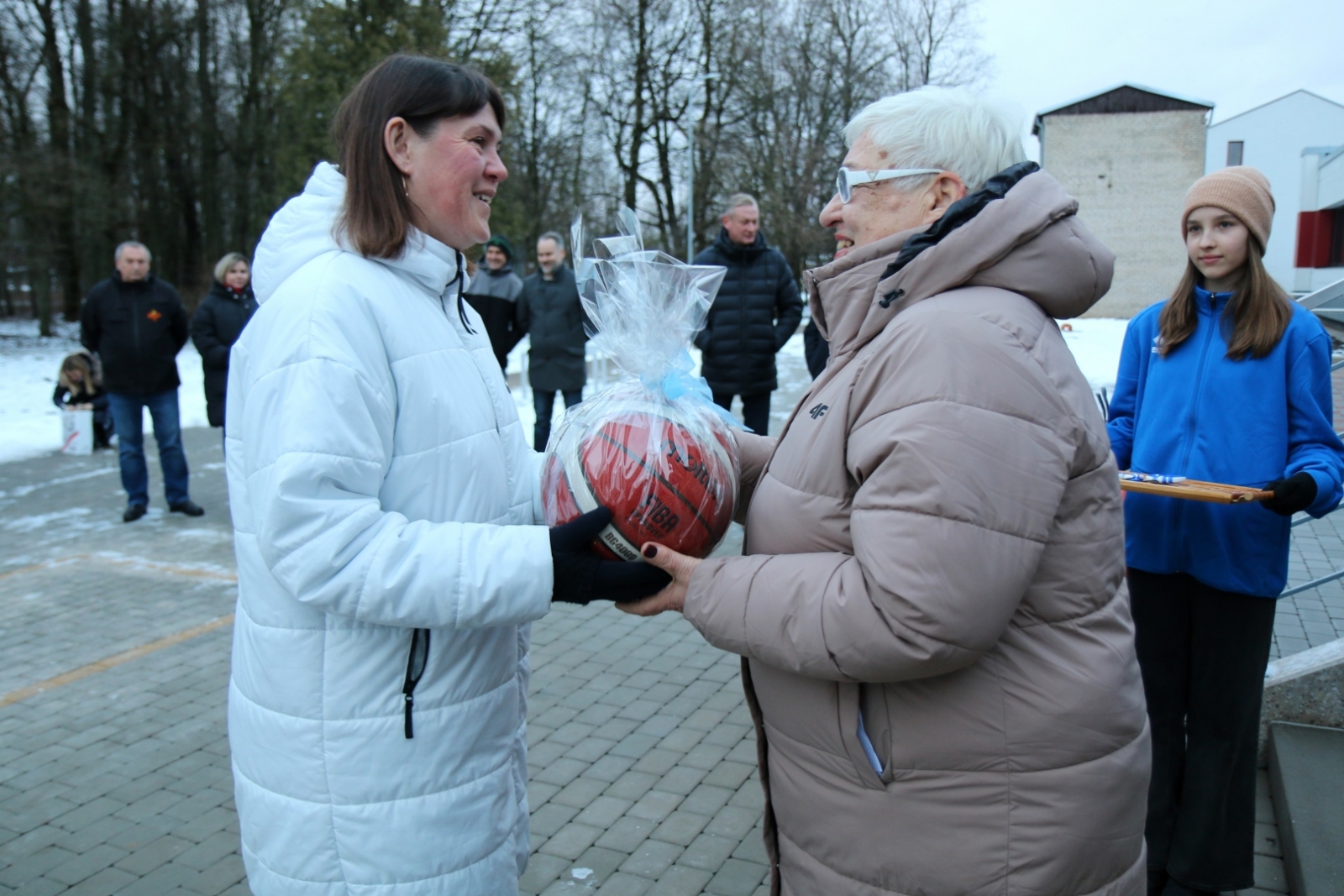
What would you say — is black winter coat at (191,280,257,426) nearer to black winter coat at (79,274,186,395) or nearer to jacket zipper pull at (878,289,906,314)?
black winter coat at (79,274,186,395)

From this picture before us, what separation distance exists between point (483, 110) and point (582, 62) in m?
34.1

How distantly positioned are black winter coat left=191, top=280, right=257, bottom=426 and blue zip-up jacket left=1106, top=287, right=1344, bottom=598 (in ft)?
23.0

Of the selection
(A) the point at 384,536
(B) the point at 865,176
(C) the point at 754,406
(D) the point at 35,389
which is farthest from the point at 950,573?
(D) the point at 35,389

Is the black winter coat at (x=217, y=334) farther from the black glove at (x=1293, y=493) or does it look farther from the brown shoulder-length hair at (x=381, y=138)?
the black glove at (x=1293, y=493)

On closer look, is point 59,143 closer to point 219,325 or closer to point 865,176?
point 219,325

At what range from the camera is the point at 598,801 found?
3766 mm

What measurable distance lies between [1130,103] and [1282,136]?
13992 mm

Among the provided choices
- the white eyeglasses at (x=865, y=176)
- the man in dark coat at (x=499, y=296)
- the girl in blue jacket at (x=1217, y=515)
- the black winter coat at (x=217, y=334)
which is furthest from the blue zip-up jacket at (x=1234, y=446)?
the man in dark coat at (x=499, y=296)

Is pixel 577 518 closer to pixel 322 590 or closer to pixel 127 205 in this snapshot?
pixel 322 590

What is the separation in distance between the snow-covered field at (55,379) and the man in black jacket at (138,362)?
9.67ft

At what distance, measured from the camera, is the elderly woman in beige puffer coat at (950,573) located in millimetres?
1521

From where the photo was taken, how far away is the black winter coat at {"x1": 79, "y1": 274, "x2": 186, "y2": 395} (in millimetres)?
8320

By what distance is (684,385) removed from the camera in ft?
7.09

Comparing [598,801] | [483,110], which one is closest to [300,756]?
[483,110]
